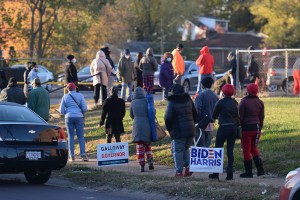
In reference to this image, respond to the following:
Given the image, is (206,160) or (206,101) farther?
(206,101)

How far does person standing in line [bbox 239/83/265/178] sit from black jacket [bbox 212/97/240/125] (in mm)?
408

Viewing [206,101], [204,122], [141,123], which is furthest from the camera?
[141,123]

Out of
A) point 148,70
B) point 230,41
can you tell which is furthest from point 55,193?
point 230,41

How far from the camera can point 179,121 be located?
14609mm

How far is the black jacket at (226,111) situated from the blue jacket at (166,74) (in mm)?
9373

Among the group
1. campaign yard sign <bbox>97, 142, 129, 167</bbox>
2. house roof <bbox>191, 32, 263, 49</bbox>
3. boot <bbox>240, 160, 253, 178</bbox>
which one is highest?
house roof <bbox>191, 32, 263, 49</bbox>

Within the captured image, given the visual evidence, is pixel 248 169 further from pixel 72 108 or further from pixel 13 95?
pixel 13 95

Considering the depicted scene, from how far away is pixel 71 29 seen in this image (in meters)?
47.1

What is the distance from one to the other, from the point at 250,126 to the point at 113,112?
3.94m

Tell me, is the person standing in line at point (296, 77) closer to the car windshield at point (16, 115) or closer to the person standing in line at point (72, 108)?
the person standing in line at point (72, 108)

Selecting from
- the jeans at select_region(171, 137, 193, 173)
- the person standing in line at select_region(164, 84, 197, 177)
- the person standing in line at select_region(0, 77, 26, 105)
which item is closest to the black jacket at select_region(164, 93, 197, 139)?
the person standing in line at select_region(164, 84, 197, 177)

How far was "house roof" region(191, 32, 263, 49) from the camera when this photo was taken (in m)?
69.2

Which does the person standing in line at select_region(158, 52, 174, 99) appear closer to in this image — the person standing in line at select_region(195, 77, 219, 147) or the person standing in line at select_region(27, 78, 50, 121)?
the person standing in line at select_region(27, 78, 50, 121)

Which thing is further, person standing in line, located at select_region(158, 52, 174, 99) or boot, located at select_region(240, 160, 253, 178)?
person standing in line, located at select_region(158, 52, 174, 99)
